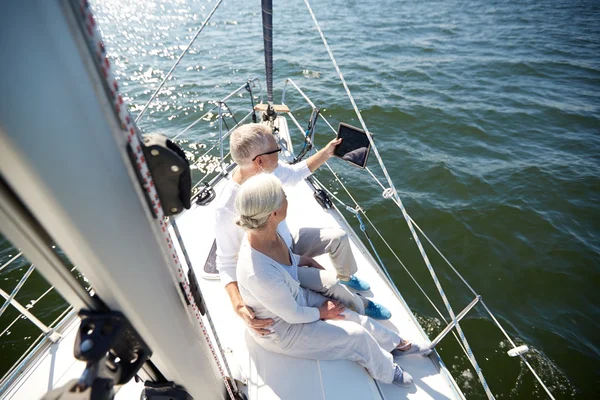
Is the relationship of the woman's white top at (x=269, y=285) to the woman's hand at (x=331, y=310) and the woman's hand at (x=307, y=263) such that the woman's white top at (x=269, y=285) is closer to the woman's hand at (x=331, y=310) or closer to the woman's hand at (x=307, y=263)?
the woman's hand at (x=331, y=310)

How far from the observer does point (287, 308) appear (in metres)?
1.40

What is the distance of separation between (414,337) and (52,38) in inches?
91.0

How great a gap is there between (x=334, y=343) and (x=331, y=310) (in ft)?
0.58

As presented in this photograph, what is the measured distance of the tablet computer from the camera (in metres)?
2.08

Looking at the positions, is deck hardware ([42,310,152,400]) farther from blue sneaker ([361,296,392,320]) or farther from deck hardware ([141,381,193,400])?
blue sneaker ([361,296,392,320])

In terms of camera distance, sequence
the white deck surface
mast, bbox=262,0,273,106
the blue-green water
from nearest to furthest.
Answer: the white deck surface < mast, bbox=262,0,273,106 < the blue-green water

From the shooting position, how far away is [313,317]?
1.51m

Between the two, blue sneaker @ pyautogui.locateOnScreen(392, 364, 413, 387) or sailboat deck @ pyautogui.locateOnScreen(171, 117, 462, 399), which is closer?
sailboat deck @ pyautogui.locateOnScreen(171, 117, 462, 399)

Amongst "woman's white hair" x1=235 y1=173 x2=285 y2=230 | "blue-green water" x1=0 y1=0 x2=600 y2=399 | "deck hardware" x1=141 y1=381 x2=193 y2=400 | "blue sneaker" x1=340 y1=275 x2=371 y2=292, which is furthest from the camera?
"blue-green water" x1=0 y1=0 x2=600 y2=399

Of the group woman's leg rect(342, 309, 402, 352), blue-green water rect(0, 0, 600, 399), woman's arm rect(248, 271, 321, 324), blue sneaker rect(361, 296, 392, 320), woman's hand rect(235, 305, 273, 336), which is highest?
woman's arm rect(248, 271, 321, 324)

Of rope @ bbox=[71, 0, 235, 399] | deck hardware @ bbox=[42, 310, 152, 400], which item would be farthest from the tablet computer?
deck hardware @ bbox=[42, 310, 152, 400]

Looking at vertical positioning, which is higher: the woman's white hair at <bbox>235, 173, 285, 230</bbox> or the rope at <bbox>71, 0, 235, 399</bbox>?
the rope at <bbox>71, 0, 235, 399</bbox>

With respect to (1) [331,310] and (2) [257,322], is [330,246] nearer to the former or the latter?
(1) [331,310]

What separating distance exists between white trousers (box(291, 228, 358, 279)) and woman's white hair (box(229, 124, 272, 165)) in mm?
761
